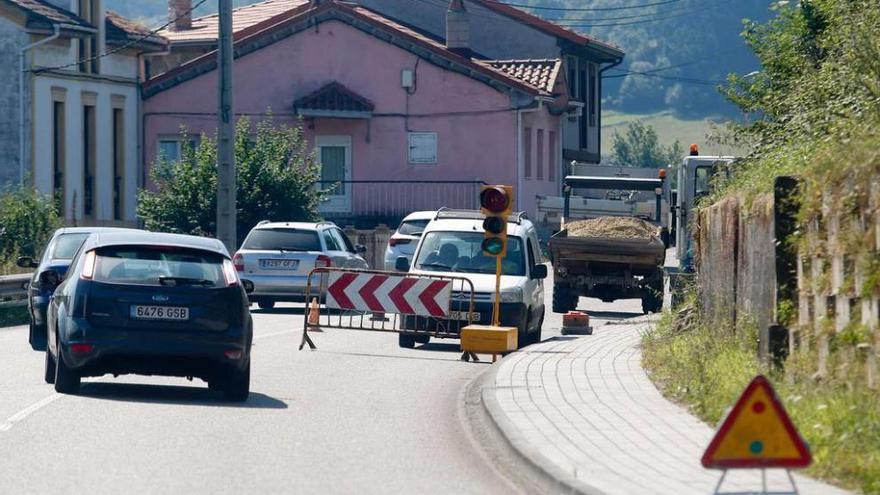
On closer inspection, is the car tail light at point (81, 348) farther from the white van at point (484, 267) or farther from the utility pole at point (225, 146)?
the utility pole at point (225, 146)

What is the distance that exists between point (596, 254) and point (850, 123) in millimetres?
16169

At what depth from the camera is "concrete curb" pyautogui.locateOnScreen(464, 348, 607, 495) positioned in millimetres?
9891

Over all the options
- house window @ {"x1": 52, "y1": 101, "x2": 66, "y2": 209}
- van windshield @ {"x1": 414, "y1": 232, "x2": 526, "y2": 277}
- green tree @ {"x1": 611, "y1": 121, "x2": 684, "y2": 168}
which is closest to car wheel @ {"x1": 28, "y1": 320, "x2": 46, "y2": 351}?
van windshield @ {"x1": 414, "y1": 232, "x2": 526, "y2": 277}

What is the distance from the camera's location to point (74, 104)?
48375 millimetres

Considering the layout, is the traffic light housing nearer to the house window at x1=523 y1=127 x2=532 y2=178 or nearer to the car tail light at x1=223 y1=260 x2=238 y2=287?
the car tail light at x1=223 y1=260 x2=238 y2=287

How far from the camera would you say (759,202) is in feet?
48.0

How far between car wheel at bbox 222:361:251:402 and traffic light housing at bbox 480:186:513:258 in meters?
6.05

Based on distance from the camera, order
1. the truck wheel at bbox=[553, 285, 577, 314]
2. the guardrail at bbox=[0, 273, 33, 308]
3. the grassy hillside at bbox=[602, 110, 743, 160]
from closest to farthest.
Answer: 1. the guardrail at bbox=[0, 273, 33, 308]
2. the truck wheel at bbox=[553, 285, 577, 314]
3. the grassy hillside at bbox=[602, 110, 743, 160]

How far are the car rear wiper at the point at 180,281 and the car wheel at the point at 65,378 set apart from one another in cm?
111

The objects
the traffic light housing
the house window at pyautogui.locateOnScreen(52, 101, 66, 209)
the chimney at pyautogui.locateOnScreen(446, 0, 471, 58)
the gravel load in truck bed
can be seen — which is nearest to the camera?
the traffic light housing

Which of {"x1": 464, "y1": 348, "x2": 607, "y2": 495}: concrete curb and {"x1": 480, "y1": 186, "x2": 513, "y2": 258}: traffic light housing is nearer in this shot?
{"x1": 464, "y1": 348, "x2": 607, "y2": 495}: concrete curb

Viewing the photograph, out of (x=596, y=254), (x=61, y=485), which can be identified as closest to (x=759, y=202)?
(x=61, y=485)

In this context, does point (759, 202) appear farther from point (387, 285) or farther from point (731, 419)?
point (387, 285)

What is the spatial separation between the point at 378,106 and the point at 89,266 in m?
37.5
